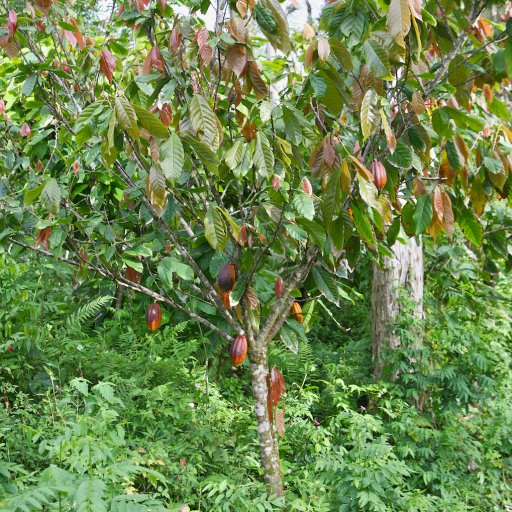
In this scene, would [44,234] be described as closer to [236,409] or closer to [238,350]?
[238,350]

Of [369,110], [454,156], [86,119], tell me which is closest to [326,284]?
[454,156]

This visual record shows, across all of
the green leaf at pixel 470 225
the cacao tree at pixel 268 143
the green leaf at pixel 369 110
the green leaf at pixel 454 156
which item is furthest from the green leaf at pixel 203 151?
the green leaf at pixel 470 225

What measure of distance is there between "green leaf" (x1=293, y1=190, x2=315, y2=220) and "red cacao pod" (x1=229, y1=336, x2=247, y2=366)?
70cm

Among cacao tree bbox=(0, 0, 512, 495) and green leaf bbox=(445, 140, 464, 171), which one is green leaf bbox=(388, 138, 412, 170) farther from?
green leaf bbox=(445, 140, 464, 171)

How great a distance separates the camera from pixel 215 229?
95.3 inches

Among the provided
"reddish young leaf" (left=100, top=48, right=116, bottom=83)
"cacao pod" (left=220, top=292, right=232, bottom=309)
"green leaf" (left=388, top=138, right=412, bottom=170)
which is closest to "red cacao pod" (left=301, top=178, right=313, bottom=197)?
"green leaf" (left=388, top=138, right=412, bottom=170)

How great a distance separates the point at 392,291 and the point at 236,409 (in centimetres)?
145

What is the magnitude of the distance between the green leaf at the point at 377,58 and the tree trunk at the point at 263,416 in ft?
4.42

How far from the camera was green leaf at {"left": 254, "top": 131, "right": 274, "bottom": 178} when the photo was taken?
2.40 metres

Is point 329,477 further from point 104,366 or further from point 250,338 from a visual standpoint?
point 104,366

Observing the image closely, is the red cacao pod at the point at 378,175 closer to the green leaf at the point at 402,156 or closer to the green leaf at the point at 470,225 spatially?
the green leaf at the point at 402,156

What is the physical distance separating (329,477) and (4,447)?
5.21 feet

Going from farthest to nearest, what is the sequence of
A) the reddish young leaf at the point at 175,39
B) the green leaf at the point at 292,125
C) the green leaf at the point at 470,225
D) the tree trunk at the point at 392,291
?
the tree trunk at the point at 392,291 < the green leaf at the point at 470,225 < the reddish young leaf at the point at 175,39 < the green leaf at the point at 292,125

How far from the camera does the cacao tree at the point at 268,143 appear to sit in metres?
2.38
